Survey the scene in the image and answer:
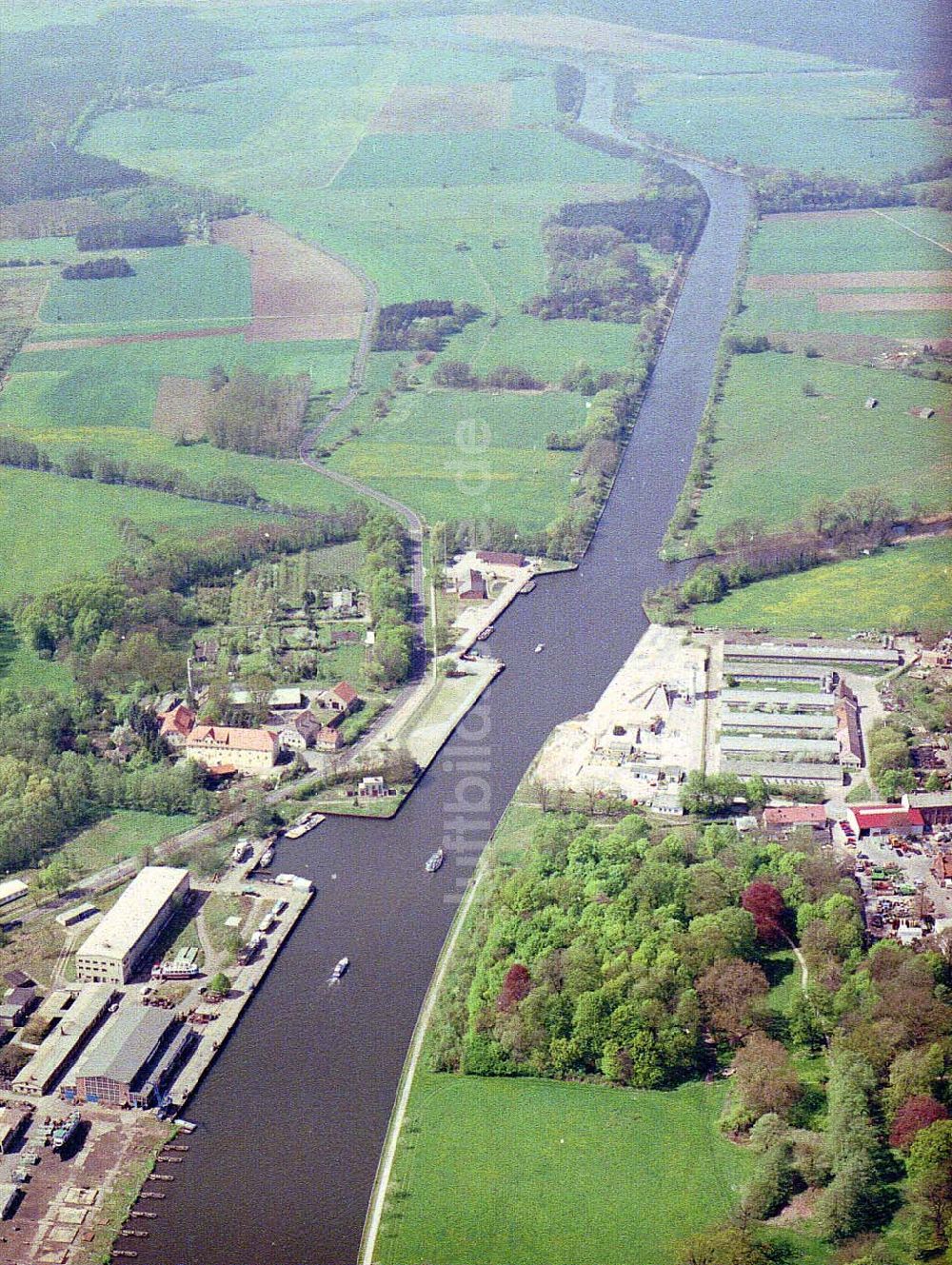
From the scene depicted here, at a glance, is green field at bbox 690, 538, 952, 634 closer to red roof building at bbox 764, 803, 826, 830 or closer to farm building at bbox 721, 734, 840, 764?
farm building at bbox 721, 734, 840, 764

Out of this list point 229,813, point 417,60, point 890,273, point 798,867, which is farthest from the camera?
point 417,60

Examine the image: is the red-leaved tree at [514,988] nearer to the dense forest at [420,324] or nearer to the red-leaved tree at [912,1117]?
A: the red-leaved tree at [912,1117]

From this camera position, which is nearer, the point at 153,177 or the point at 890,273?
the point at 890,273

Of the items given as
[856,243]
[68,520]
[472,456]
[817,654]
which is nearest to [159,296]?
[472,456]

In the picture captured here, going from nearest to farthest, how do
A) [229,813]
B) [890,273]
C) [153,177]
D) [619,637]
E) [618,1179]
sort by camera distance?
[618,1179] → [229,813] → [619,637] → [890,273] → [153,177]

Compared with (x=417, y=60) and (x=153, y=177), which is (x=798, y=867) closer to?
(x=153, y=177)

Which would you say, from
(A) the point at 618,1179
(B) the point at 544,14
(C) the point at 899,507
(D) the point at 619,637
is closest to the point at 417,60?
(B) the point at 544,14

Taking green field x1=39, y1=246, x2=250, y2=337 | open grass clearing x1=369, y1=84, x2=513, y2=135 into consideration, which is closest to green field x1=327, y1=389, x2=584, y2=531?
green field x1=39, y1=246, x2=250, y2=337
